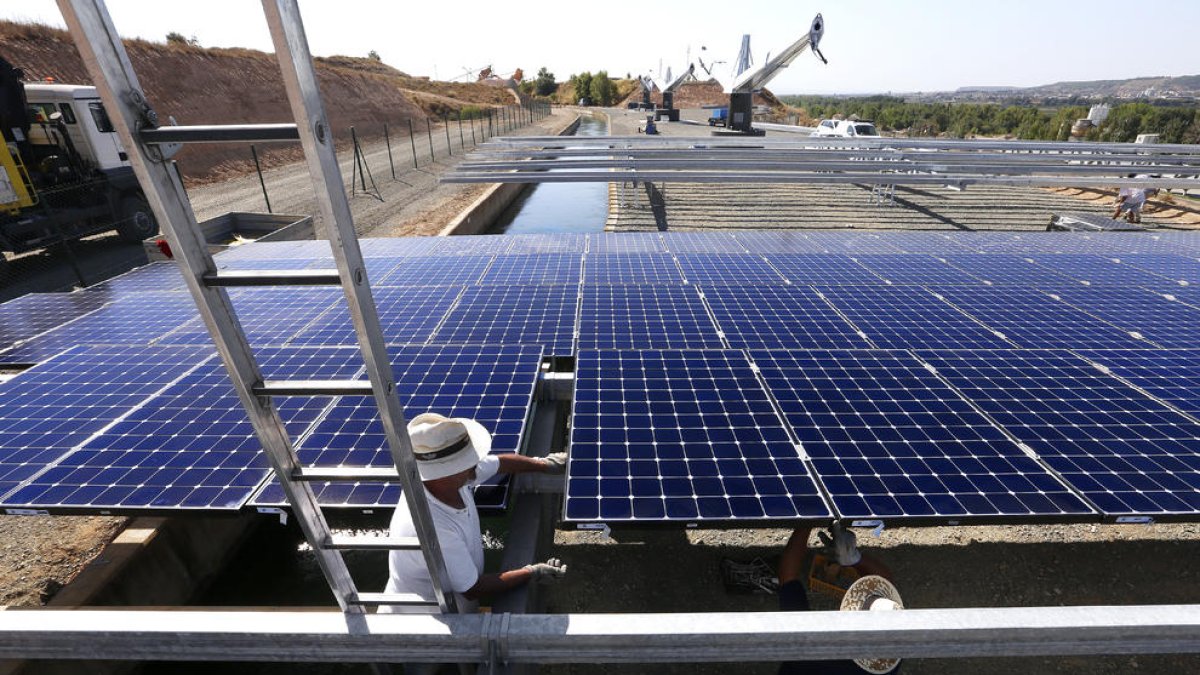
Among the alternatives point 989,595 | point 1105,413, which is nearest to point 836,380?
point 1105,413

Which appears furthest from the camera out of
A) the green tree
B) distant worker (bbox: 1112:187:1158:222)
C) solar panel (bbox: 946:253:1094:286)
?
the green tree

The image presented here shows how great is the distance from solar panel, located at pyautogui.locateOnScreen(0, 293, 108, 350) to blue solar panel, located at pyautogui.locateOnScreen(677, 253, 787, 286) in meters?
9.93

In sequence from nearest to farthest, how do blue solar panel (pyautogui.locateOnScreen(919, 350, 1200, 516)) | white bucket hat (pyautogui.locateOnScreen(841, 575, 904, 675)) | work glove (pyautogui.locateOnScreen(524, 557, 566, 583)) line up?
white bucket hat (pyautogui.locateOnScreen(841, 575, 904, 675)) → work glove (pyautogui.locateOnScreen(524, 557, 566, 583)) → blue solar panel (pyautogui.locateOnScreen(919, 350, 1200, 516))

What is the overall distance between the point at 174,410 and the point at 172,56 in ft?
173

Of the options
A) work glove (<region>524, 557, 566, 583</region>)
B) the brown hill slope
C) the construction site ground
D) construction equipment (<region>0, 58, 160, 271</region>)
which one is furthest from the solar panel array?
the brown hill slope

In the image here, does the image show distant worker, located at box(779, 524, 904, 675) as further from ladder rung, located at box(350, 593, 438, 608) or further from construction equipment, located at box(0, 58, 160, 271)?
construction equipment, located at box(0, 58, 160, 271)

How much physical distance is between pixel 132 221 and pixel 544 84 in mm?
134809

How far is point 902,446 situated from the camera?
186 inches

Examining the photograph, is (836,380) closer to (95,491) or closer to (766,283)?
(766,283)

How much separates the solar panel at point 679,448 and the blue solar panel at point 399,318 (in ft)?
8.44

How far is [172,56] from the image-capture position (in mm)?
41375

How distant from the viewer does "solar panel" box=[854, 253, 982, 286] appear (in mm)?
8914

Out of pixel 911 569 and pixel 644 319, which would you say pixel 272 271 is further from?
pixel 911 569

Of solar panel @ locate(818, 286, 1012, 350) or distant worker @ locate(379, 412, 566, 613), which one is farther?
solar panel @ locate(818, 286, 1012, 350)
